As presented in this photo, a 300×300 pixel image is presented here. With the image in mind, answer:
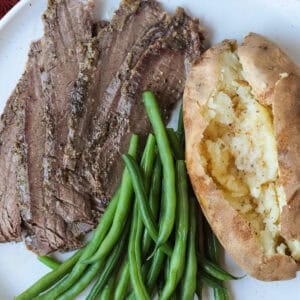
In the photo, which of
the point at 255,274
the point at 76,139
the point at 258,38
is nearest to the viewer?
the point at 255,274

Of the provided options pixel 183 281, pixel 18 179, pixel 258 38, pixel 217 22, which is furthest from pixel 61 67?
pixel 183 281

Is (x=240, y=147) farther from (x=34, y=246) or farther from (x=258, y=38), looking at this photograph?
(x=34, y=246)

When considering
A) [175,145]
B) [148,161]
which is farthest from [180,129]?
[148,161]

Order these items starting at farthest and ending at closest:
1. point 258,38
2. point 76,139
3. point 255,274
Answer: point 76,139 → point 258,38 → point 255,274

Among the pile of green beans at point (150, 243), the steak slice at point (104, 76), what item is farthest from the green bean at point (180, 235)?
the steak slice at point (104, 76)

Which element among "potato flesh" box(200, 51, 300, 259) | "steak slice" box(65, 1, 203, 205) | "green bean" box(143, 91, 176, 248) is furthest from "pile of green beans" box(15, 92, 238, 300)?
"potato flesh" box(200, 51, 300, 259)

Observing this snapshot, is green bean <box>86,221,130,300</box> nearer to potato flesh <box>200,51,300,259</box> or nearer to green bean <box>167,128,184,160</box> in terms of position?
green bean <box>167,128,184,160</box>

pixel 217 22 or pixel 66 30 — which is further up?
pixel 217 22
